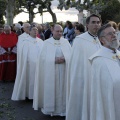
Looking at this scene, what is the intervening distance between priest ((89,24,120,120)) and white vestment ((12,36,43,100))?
4.22m

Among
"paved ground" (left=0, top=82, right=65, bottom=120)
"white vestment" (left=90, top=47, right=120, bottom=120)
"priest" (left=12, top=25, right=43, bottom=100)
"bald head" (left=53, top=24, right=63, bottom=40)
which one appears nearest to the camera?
"white vestment" (left=90, top=47, right=120, bottom=120)

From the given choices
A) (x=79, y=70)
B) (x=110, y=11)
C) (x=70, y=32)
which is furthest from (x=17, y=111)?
(x=110, y=11)

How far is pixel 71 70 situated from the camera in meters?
5.70

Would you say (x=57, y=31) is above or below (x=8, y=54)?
above

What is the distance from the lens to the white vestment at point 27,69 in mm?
8280

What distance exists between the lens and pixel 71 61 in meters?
5.69

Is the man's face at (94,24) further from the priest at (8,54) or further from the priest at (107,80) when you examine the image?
the priest at (8,54)

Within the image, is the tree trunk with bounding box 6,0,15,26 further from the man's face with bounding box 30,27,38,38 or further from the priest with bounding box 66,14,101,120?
the priest with bounding box 66,14,101,120

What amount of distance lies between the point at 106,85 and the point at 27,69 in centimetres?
457

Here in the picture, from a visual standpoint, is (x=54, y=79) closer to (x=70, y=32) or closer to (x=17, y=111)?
(x=17, y=111)

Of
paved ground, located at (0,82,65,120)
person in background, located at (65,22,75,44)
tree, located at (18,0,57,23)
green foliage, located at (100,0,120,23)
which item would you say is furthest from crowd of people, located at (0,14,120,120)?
tree, located at (18,0,57,23)

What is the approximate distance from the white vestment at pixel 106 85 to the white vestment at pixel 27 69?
4.23m

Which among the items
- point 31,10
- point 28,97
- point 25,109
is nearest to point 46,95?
point 25,109

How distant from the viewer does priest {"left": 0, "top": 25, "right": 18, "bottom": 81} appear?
1113 cm
